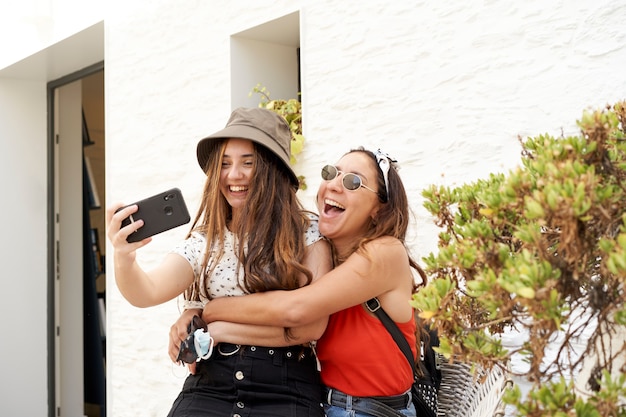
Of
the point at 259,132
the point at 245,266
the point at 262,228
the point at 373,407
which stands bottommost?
the point at 373,407

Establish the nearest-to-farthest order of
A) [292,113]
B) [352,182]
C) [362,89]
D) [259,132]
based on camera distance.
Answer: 1. [352,182]
2. [259,132]
3. [362,89]
4. [292,113]

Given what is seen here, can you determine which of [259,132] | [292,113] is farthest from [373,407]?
[292,113]

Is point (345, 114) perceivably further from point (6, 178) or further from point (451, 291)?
point (6, 178)

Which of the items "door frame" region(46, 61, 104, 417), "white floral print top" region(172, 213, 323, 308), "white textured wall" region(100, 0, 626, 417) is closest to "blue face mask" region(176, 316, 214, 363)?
"white floral print top" region(172, 213, 323, 308)

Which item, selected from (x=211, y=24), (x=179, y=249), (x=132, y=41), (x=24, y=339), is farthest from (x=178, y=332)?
(x=24, y=339)

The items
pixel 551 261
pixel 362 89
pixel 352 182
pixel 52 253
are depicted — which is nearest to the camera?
pixel 551 261

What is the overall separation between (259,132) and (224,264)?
0.46 meters

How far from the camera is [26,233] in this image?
7023mm

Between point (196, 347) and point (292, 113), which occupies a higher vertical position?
point (292, 113)

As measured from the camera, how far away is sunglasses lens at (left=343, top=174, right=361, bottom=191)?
239 centimetres

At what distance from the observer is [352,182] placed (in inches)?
94.0

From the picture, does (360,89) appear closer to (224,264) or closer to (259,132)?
(259,132)

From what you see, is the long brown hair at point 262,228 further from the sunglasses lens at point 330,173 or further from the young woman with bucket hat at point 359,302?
the sunglasses lens at point 330,173

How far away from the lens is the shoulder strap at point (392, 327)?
224cm
